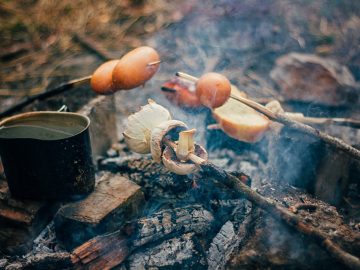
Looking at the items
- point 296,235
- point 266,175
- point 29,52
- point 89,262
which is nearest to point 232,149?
→ point 266,175

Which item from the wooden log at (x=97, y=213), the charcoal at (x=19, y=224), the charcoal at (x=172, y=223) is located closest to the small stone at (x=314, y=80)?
the charcoal at (x=172, y=223)

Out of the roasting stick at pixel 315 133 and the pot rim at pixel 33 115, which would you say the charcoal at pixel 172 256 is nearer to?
the pot rim at pixel 33 115

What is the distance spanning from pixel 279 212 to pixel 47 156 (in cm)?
168

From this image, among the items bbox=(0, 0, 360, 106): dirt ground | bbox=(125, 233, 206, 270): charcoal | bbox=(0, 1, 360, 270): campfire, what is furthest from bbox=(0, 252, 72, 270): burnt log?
bbox=(0, 0, 360, 106): dirt ground

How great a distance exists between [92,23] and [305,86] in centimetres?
426

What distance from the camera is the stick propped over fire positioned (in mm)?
2049

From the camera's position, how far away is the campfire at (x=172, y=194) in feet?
7.50

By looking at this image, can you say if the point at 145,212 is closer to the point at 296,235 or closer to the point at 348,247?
the point at 296,235

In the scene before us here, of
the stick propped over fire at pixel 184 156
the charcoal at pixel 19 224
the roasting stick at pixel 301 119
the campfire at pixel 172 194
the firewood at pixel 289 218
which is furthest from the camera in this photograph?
the roasting stick at pixel 301 119

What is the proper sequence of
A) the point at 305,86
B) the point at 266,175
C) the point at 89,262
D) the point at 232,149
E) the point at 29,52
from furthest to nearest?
the point at 29,52 → the point at 305,86 → the point at 232,149 → the point at 266,175 → the point at 89,262

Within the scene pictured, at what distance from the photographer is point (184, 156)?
2553 millimetres

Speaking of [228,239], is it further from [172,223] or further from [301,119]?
[301,119]

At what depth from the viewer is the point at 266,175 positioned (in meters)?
3.34

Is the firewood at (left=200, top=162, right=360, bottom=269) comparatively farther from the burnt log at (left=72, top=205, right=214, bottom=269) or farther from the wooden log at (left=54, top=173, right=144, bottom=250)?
the wooden log at (left=54, top=173, right=144, bottom=250)
